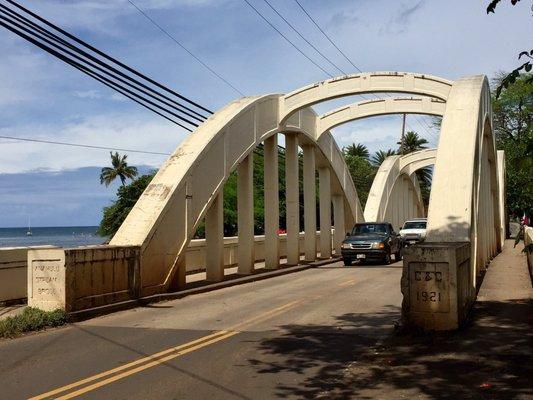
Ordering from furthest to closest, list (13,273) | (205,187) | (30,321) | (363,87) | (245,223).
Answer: (363,87) → (245,223) → (205,187) → (13,273) → (30,321)

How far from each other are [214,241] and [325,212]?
11.8m

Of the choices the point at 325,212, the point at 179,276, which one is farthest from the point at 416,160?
the point at 179,276

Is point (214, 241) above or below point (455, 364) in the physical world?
above

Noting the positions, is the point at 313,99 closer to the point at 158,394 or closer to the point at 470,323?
the point at 470,323

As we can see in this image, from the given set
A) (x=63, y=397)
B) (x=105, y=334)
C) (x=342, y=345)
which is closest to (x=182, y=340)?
(x=105, y=334)

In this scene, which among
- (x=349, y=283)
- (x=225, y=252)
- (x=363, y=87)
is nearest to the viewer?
(x=349, y=283)

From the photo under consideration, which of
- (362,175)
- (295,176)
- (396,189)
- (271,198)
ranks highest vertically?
(362,175)

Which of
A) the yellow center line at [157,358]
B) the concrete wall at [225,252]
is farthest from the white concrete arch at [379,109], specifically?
the yellow center line at [157,358]

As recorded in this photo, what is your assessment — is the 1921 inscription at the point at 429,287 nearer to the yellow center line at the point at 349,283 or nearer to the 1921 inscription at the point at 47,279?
the 1921 inscription at the point at 47,279

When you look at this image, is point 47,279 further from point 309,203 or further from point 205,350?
point 309,203

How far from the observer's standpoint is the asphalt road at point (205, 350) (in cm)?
658

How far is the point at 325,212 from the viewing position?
29.7 meters

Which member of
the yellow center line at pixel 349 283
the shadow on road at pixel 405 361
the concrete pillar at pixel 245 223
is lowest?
the shadow on road at pixel 405 361

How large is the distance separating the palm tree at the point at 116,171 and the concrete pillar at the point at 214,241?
257 feet
